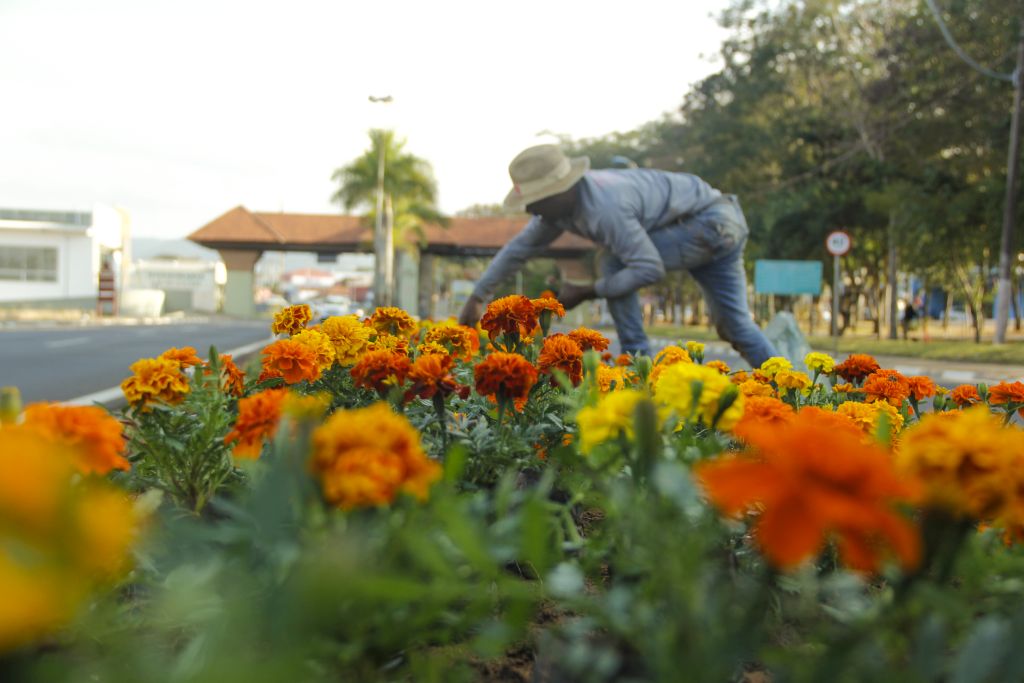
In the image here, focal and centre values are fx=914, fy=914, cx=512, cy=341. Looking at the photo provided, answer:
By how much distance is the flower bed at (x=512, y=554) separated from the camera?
736 millimetres

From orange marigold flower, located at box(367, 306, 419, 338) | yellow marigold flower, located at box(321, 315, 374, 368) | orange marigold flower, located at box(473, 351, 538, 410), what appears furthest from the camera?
orange marigold flower, located at box(367, 306, 419, 338)

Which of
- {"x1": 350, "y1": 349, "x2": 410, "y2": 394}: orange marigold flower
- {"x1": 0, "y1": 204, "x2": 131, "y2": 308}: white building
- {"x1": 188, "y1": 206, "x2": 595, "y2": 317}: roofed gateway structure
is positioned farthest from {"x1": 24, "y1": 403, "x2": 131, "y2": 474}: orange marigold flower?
{"x1": 0, "y1": 204, "x2": 131, "y2": 308}: white building

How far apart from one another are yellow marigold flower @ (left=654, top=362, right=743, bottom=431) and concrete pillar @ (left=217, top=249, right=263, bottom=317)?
1764 inches

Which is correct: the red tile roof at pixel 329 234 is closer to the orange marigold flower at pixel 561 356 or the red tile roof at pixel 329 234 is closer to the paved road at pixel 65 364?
the paved road at pixel 65 364

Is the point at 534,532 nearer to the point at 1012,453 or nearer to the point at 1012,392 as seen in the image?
the point at 1012,453

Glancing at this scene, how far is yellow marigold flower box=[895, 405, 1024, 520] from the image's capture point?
3.12 ft

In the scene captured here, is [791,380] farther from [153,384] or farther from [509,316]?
[153,384]

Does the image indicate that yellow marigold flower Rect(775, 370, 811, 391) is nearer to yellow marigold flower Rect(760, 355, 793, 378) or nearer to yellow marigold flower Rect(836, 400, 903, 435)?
yellow marigold flower Rect(760, 355, 793, 378)

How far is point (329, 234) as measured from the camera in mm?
45156

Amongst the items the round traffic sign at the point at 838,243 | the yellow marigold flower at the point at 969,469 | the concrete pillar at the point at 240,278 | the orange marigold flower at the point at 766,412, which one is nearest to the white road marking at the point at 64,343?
the round traffic sign at the point at 838,243

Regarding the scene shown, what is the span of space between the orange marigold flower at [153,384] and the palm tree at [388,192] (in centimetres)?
3592

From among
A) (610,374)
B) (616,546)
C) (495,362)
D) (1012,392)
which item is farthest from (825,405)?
(616,546)

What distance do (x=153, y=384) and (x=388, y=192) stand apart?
39.0 m

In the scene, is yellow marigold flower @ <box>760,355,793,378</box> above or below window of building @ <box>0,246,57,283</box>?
below
